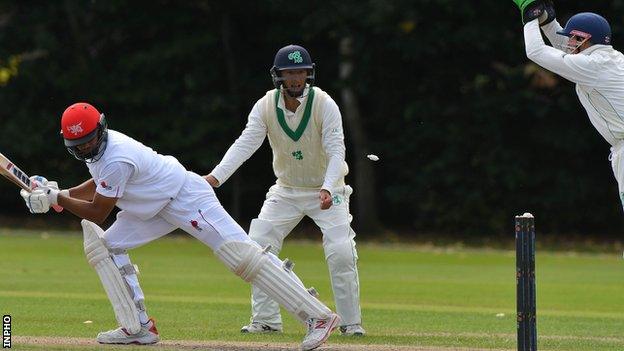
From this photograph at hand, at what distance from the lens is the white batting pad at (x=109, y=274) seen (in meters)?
8.74

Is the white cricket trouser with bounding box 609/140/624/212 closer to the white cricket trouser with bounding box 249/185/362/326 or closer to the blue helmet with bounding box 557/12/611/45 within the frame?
the blue helmet with bounding box 557/12/611/45

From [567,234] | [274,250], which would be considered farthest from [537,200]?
[274,250]

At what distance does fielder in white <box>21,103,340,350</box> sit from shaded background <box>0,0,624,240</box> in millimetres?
15704

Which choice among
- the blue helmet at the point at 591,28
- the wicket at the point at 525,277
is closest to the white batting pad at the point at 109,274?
the wicket at the point at 525,277

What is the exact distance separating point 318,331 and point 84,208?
5.38ft

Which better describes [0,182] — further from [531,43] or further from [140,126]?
[531,43]

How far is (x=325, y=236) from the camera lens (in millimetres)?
10016

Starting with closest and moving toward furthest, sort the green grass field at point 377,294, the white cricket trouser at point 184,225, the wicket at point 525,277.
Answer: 1. the wicket at point 525,277
2. the white cricket trouser at point 184,225
3. the green grass field at point 377,294

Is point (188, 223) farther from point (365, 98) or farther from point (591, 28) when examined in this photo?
point (365, 98)

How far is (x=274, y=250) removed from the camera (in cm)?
1012

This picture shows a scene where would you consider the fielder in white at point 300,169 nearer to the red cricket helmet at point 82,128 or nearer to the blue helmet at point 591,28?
the red cricket helmet at point 82,128

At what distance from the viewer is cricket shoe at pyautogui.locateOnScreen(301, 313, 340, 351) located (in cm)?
860

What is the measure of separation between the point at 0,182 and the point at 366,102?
7.46 metres

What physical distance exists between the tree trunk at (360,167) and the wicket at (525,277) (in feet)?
59.9
